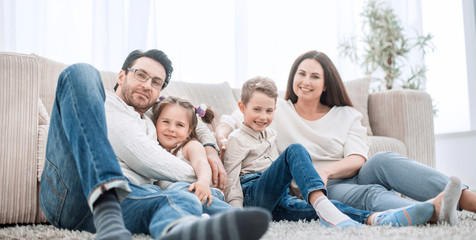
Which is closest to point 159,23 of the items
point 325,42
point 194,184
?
point 325,42

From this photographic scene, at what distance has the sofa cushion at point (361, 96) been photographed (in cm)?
239

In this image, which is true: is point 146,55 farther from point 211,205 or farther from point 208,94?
point 208,94

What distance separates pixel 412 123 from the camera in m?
2.22

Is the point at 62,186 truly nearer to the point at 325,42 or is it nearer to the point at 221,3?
the point at 221,3

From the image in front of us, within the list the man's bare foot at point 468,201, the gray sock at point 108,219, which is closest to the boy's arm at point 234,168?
the gray sock at point 108,219

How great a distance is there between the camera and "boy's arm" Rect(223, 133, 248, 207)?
1342 mm

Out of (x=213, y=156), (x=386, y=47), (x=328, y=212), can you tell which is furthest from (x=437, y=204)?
(x=386, y=47)

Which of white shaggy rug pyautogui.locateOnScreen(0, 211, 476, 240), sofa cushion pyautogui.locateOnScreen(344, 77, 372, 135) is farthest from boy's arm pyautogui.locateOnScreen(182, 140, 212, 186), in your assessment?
sofa cushion pyautogui.locateOnScreen(344, 77, 372, 135)

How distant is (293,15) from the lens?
11.8ft

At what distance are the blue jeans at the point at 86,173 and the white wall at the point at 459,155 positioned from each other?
3.41 m

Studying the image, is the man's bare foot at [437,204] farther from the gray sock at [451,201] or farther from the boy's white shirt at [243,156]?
the boy's white shirt at [243,156]

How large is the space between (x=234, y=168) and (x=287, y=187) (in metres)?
0.21

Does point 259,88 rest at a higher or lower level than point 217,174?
higher

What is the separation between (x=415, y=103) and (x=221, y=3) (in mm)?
1784
